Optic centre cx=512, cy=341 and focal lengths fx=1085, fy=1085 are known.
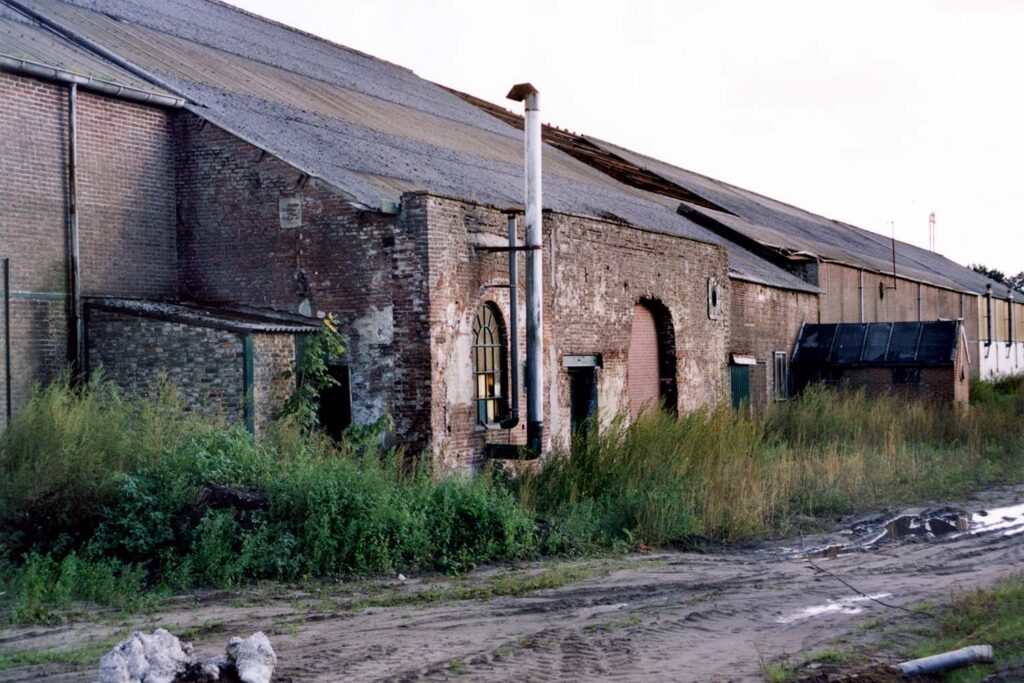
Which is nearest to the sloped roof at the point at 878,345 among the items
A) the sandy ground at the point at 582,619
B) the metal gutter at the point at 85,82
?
the sandy ground at the point at 582,619

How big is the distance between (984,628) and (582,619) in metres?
2.88

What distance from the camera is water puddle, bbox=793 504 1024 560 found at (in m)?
12.2

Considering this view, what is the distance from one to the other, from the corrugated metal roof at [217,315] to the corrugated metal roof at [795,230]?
16.8 metres

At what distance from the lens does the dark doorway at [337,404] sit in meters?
14.0

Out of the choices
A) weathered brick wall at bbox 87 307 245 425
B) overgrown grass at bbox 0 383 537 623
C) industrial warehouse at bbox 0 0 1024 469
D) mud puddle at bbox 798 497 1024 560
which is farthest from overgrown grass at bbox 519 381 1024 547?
weathered brick wall at bbox 87 307 245 425

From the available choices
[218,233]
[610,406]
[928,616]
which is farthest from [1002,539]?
[218,233]

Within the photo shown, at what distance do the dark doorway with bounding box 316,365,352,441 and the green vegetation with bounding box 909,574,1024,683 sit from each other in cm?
778

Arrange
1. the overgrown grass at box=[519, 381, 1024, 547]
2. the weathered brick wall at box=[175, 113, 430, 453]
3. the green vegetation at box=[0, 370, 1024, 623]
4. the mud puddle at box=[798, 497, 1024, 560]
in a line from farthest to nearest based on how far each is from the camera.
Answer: the weathered brick wall at box=[175, 113, 430, 453], the overgrown grass at box=[519, 381, 1024, 547], the mud puddle at box=[798, 497, 1024, 560], the green vegetation at box=[0, 370, 1024, 623]

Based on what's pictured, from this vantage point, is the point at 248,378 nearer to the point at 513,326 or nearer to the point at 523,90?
the point at 513,326

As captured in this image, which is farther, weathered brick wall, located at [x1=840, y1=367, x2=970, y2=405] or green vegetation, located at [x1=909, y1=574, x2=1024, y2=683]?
weathered brick wall, located at [x1=840, y1=367, x2=970, y2=405]

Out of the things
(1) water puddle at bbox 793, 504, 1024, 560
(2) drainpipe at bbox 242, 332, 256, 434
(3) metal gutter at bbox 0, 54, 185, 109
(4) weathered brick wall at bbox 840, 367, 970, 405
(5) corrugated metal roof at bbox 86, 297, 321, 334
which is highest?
(3) metal gutter at bbox 0, 54, 185, 109

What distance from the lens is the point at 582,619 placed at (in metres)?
8.32

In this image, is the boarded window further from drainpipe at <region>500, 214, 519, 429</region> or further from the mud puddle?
the mud puddle

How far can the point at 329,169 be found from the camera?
47.6 ft
